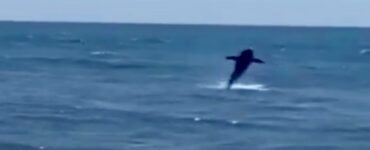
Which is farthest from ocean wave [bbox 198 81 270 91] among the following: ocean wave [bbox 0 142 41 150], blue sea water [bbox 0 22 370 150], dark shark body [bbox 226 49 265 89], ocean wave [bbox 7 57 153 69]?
dark shark body [bbox 226 49 265 89]

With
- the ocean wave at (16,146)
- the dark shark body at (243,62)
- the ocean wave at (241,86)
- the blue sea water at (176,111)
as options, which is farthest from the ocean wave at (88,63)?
the dark shark body at (243,62)

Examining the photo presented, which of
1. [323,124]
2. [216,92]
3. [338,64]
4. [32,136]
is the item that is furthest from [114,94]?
[338,64]

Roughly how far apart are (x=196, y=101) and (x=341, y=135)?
12.3 m

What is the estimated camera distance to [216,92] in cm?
5125

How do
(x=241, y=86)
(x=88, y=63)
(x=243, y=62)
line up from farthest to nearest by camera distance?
(x=88, y=63) → (x=241, y=86) → (x=243, y=62)

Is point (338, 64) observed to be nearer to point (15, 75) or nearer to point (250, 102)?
point (15, 75)

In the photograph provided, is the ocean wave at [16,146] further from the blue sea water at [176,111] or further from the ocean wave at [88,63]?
the ocean wave at [88,63]

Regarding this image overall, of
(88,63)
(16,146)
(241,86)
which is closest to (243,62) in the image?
(16,146)

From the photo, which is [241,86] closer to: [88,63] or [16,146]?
[88,63]

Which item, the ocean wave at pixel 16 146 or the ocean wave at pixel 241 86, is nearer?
the ocean wave at pixel 16 146

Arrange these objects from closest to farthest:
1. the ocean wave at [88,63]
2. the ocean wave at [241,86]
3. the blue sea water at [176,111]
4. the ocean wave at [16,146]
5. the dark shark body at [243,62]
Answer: the dark shark body at [243,62], the ocean wave at [16,146], the blue sea water at [176,111], the ocean wave at [241,86], the ocean wave at [88,63]

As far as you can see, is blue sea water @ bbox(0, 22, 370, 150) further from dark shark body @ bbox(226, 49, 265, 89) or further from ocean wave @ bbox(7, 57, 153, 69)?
dark shark body @ bbox(226, 49, 265, 89)

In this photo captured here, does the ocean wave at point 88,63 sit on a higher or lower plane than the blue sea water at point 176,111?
higher

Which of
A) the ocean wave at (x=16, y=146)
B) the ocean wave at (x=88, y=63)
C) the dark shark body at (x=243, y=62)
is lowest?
the ocean wave at (x=16, y=146)
